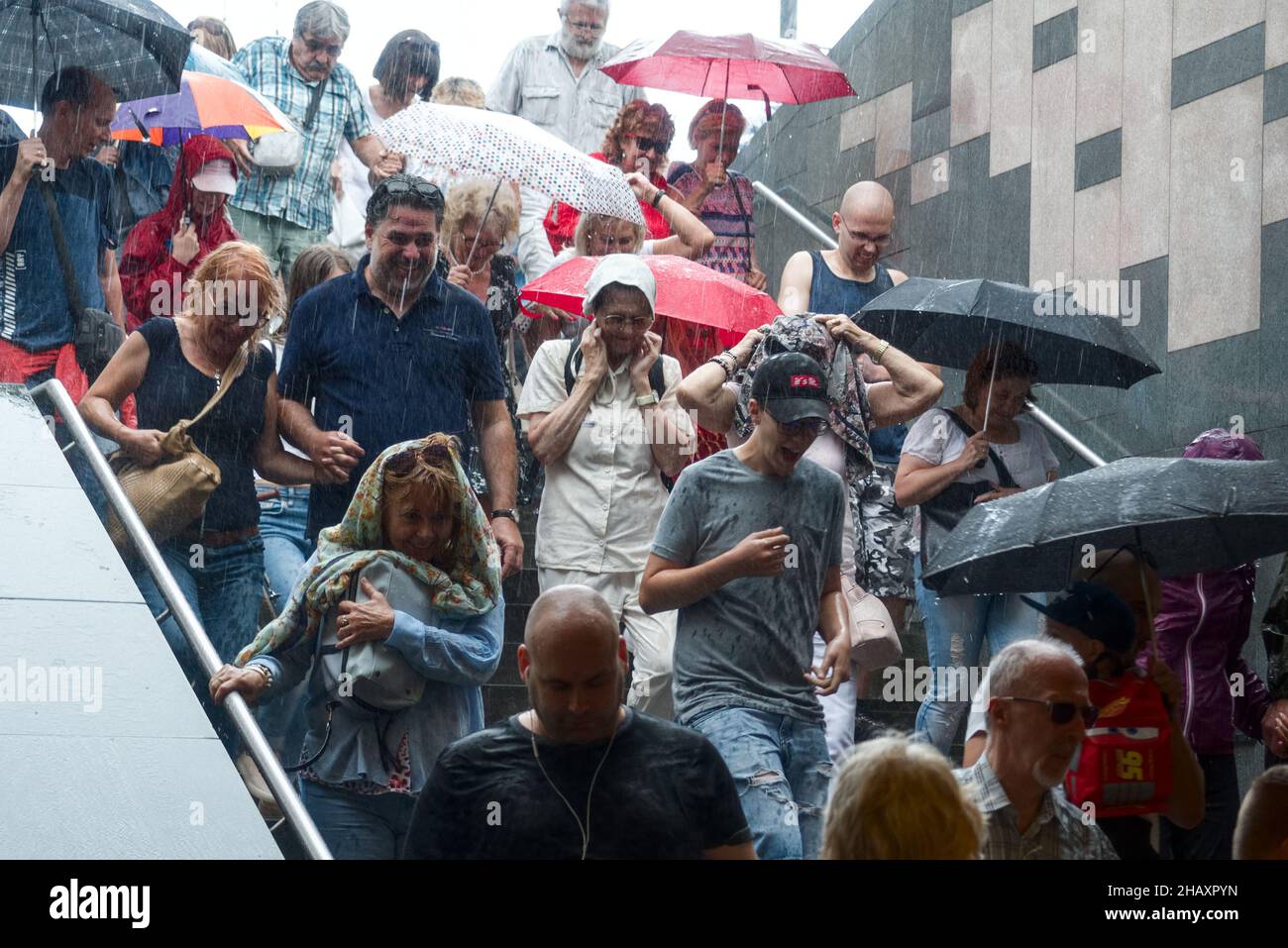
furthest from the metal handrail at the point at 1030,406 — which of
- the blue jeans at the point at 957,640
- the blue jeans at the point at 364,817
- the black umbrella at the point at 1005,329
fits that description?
the blue jeans at the point at 364,817

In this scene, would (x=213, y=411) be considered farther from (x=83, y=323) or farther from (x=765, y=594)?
(x=765, y=594)

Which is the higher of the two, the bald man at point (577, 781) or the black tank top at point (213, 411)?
the black tank top at point (213, 411)

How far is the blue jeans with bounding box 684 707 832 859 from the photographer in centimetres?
603

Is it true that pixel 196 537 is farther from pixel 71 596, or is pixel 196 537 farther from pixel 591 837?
pixel 591 837

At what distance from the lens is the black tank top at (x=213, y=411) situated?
758cm

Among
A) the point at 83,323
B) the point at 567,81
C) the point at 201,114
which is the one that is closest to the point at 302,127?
the point at 201,114

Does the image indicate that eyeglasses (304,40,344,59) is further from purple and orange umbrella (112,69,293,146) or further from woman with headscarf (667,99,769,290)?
woman with headscarf (667,99,769,290)

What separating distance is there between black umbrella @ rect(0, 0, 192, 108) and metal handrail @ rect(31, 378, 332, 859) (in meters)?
1.80

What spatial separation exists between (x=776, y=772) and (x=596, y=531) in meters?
2.01

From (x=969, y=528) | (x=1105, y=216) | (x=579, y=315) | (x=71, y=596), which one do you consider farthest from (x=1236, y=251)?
(x=71, y=596)

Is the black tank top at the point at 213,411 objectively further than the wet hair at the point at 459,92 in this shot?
No

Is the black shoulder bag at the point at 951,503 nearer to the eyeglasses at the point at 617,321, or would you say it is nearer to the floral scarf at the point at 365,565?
the eyeglasses at the point at 617,321

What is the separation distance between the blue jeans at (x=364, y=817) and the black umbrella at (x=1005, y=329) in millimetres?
3375

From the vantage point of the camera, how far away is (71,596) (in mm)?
6934
